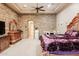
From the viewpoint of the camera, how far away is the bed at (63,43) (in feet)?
9.34

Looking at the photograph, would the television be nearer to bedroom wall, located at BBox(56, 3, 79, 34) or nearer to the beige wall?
the beige wall

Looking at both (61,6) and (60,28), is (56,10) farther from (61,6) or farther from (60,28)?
(60,28)

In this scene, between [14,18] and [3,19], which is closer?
[14,18]

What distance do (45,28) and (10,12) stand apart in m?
0.87

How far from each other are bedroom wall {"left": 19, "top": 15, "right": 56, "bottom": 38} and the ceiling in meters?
0.11

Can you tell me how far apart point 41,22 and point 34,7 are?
0.39 metres

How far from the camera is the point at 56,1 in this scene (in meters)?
2.56

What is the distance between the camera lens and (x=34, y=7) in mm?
2820

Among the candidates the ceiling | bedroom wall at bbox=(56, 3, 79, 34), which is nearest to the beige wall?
the ceiling

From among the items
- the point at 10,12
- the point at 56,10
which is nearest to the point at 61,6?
the point at 56,10

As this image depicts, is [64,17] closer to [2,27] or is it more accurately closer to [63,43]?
[63,43]

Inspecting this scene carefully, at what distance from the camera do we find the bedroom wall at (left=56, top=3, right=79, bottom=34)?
288cm

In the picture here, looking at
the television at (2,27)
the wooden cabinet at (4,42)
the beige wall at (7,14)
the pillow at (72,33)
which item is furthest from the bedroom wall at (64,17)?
the wooden cabinet at (4,42)

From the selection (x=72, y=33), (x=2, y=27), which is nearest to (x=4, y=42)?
(x=2, y=27)
